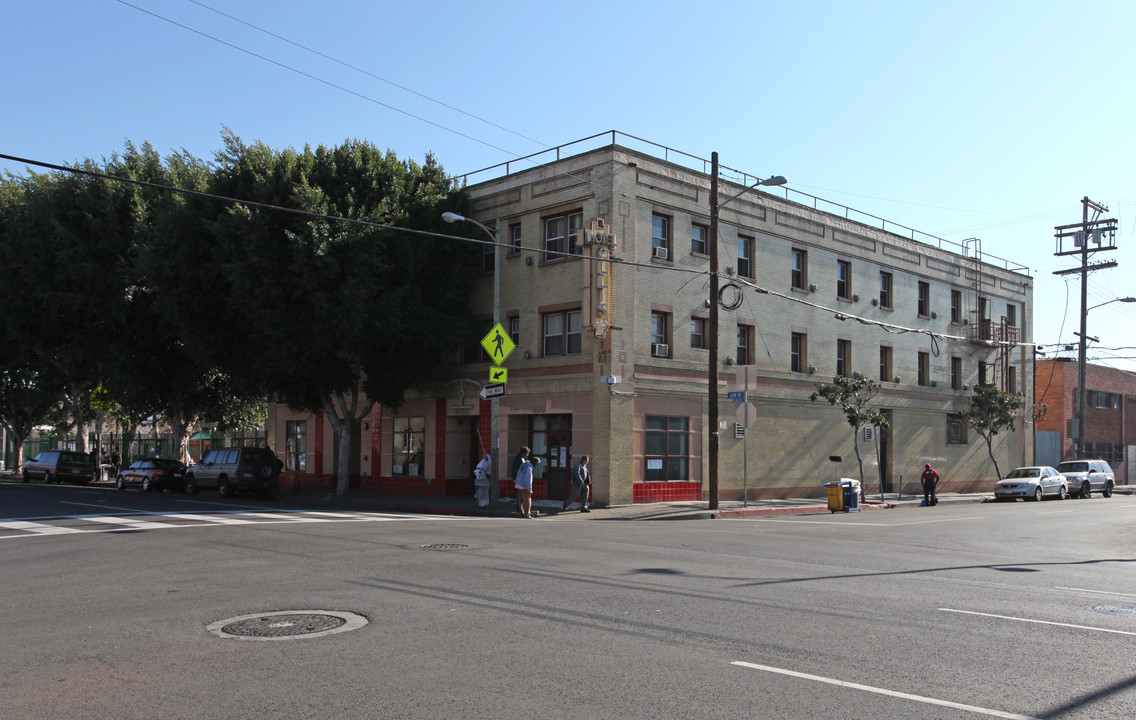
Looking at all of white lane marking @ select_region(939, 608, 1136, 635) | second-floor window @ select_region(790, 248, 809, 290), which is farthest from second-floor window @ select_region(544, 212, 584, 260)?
white lane marking @ select_region(939, 608, 1136, 635)

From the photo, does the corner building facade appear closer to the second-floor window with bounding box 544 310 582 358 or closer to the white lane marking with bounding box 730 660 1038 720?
the second-floor window with bounding box 544 310 582 358

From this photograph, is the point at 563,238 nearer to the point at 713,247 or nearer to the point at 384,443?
the point at 713,247

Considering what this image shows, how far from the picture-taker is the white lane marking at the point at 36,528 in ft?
55.1

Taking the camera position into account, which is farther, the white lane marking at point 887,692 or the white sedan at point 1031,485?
the white sedan at point 1031,485

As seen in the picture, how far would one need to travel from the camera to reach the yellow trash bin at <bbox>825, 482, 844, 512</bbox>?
2866 centimetres

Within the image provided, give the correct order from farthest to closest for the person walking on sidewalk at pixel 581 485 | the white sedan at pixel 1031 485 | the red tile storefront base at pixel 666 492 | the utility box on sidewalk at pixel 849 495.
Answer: the white sedan at pixel 1031 485
the utility box on sidewalk at pixel 849 495
the red tile storefront base at pixel 666 492
the person walking on sidewalk at pixel 581 485

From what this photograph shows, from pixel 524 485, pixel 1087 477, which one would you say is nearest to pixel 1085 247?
pixel 1087 477

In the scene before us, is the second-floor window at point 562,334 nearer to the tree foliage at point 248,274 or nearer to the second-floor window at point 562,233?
the second-floor window at point 562,233

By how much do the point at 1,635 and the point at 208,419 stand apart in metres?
42.3

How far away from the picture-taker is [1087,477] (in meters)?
41.3

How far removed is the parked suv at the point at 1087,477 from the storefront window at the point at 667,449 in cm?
2172

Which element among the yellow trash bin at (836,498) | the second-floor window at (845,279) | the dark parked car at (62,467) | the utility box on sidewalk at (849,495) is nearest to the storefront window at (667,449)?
the yellow trash bin at (836,498)

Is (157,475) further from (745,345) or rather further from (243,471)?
(745,345)

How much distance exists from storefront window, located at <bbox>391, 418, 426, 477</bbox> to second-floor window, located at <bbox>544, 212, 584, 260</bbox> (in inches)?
335
